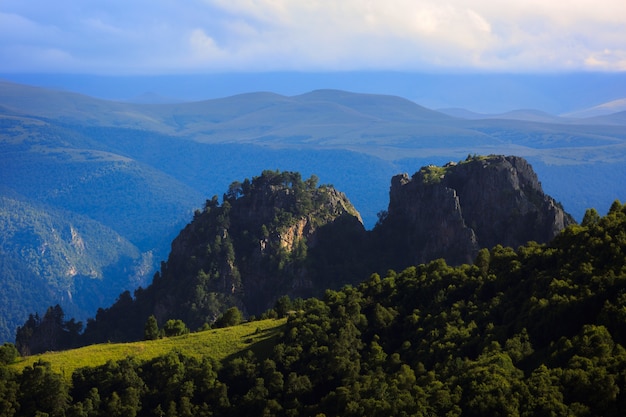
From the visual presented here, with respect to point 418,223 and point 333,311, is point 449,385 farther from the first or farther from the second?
point 418,223

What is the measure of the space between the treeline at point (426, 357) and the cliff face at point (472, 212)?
913 inches

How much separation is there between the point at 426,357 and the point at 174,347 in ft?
52.7

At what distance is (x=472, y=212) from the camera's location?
78688 mm

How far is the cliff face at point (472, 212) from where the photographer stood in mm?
74812

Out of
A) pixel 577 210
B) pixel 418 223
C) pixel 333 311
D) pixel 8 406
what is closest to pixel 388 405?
pixel 333 311

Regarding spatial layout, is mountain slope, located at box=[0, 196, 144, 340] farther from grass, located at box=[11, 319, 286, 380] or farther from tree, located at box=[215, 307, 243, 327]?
grass, located at box=[11, 319, 286, 380]

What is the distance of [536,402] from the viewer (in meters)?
31.9

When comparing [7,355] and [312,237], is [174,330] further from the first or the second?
[312,237]

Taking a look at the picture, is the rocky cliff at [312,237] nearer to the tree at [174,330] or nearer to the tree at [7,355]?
the tree at [174,330]

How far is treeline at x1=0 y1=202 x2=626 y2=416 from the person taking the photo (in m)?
34.3

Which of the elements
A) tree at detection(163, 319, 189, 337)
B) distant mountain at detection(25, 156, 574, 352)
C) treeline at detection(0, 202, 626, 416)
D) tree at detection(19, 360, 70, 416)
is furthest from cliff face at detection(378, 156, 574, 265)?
tree at detection(19, 360, 70, 416)

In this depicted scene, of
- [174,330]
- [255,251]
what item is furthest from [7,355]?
→ [255,251]

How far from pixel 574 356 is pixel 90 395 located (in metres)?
24.6

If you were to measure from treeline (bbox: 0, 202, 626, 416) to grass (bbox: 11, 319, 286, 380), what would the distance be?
1552mm
